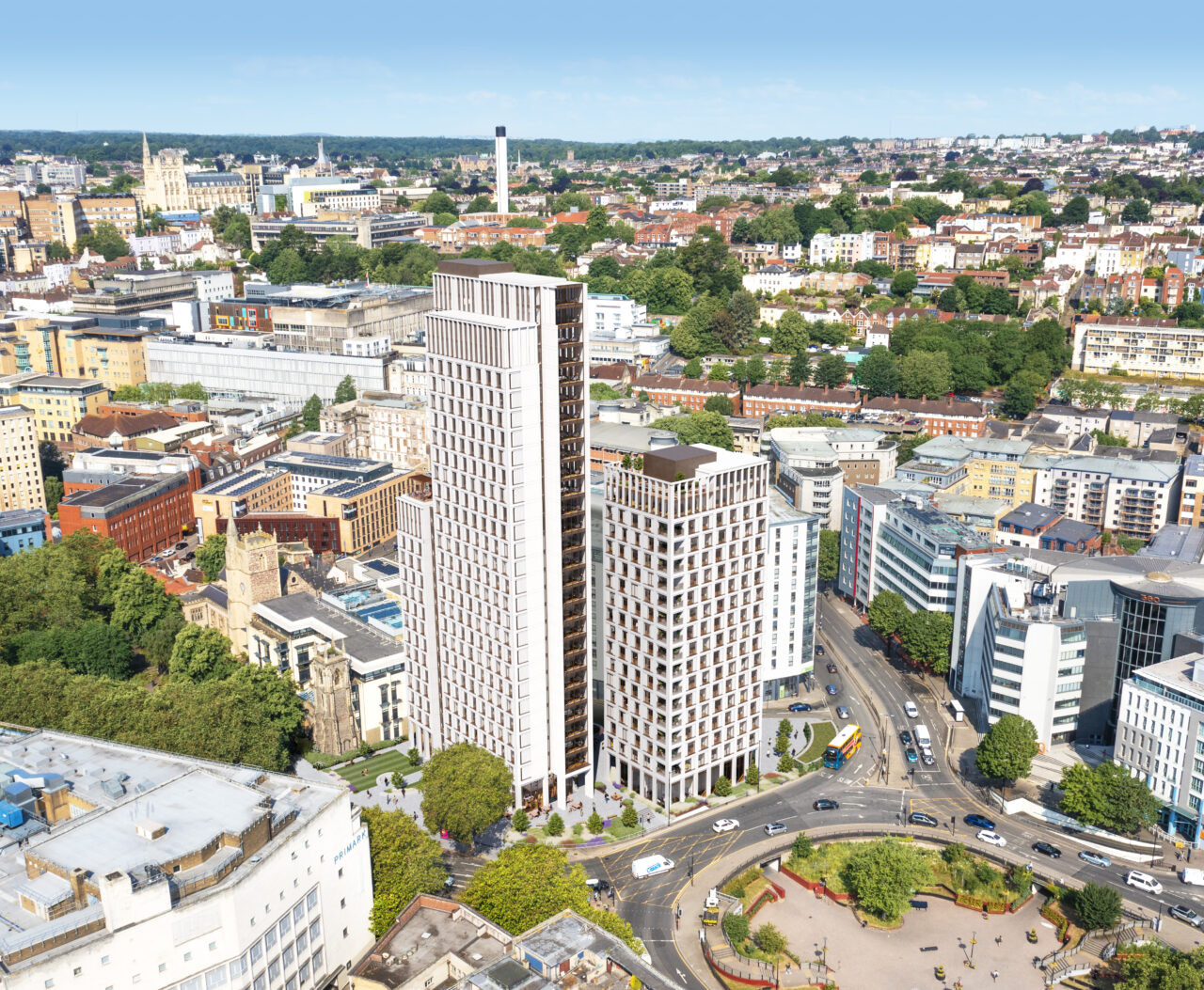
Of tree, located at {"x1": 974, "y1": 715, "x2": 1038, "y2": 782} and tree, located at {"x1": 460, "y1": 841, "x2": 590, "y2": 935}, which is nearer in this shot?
tree, located at {"x1": 460, "y1": 841, "x2": 590, "y2": 935}

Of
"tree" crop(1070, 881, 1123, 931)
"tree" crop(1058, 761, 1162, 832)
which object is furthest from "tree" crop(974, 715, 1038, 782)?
"tree" crop(1070, 881, 1123, 931)

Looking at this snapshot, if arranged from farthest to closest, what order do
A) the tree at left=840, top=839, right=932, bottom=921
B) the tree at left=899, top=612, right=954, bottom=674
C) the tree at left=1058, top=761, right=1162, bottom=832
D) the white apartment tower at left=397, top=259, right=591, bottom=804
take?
the tree at left=899, top=612, right=954, bottom=674 < the tree at left=1058, top=761, right=1162, bottom=832 < the white apartment tower at left=397, top=259, right=591, bottom=804 < the tree at left=840, top=839, right=932, bottom=921

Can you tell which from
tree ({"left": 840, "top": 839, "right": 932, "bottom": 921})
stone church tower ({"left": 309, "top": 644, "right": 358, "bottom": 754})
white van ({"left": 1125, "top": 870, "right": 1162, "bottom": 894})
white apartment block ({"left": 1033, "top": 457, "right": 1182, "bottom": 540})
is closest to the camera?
tree ({"left": 840, "top": 839, "right": 932, "bottom": 921})

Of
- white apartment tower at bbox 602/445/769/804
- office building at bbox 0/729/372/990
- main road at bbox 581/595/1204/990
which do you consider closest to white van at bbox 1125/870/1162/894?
main road at bbox 581/595/1204/990

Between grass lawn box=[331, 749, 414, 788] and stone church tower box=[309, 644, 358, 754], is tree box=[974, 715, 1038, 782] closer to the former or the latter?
grass lawn box=[331, 749, 414, 788]

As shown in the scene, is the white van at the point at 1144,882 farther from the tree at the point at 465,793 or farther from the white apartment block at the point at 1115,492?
the white apartment block at the point at 1115,492

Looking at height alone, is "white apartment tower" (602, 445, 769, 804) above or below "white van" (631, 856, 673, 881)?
above

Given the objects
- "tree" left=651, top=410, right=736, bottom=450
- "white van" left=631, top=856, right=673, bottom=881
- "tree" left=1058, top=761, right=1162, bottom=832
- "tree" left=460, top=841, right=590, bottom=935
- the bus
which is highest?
"tree" left=651, top=410, right=736, bottom=450
